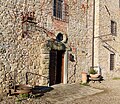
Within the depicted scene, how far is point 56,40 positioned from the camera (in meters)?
10.4

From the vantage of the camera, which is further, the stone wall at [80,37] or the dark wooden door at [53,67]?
the stone wall at [80,37]

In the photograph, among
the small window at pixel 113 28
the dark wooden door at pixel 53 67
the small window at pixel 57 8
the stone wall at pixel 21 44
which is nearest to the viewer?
the stone wall at pixel 21 44

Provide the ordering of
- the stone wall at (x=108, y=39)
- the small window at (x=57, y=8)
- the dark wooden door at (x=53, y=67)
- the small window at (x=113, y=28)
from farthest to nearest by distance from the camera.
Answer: the small window at (x=113, y=28) → the stone wall at (x=108, y=39) → the small window at (x=57, y=8) → the dark wooden door at (x=53, y=67)

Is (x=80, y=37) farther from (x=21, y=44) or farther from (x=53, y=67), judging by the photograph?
(x=21, y=44)

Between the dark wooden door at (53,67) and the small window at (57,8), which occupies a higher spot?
the small window at (57,8)

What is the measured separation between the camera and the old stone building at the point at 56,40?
26.7ft

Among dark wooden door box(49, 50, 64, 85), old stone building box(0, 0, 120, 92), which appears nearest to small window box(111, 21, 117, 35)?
old stone building box(0, 0, 120, 92)

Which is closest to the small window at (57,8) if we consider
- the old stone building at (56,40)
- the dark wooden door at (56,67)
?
the old stone building at (56,40)

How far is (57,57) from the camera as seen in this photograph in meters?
11.0

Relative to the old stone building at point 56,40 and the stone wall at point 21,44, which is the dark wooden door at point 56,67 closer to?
the old stone building at point 56,40

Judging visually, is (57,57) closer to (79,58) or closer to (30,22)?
(79,58)

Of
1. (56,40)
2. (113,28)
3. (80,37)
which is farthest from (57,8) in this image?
(113,28)

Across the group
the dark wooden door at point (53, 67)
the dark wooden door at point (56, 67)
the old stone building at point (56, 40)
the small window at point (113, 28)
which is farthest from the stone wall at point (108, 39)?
the dark wooden door at point (53, 67)

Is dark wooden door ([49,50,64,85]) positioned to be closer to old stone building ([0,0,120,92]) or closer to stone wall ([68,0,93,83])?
old stone building ([0,0,120,92])
